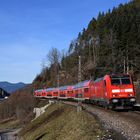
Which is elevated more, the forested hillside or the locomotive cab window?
the forested hillside

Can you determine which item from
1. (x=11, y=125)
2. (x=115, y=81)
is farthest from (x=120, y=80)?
(x=11, y=125)

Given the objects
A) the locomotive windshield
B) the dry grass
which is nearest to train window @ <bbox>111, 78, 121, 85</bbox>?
the locomotive windshield

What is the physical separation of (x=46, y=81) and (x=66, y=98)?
274 ft

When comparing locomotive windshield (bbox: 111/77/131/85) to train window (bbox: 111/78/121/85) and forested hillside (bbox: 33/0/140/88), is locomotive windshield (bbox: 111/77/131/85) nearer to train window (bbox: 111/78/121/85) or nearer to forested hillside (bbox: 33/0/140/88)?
train window (bbox: 111/78/121/85)

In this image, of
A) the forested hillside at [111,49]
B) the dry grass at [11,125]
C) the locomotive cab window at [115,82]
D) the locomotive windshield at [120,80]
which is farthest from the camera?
the forested hillside at [111,49]

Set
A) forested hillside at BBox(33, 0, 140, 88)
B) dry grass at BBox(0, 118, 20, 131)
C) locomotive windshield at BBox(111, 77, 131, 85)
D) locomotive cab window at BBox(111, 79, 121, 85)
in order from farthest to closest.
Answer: forested hillside at BBox(33, 0, 140, 88)
dry grass at BBox(0, 118, 20, 131)
locomotive windshield at BBox(111, 77, 131, 85)
locomotive cab window at BBox(111, 79, 121, 85)

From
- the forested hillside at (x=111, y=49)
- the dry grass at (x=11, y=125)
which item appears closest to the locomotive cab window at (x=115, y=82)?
the forested hillside at (x=111, y=49)

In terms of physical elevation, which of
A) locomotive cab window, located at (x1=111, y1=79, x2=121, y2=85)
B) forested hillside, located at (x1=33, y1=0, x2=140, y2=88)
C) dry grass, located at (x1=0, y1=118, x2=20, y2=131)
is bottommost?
dry grass, located at (x1=0, y1=118, x2=20, y2=131)

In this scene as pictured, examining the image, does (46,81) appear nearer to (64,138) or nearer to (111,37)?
(111,37)

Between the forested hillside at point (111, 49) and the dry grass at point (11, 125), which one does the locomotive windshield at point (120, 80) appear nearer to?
the forested hillside at point (111, 49)

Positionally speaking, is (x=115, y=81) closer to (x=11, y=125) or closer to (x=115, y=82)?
(x=115, y=82)

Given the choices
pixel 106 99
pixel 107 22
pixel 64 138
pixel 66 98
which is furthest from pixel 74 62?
pixel 64 138

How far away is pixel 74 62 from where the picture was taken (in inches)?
5118

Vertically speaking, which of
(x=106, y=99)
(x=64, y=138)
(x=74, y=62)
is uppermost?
(x=74, y=62)
